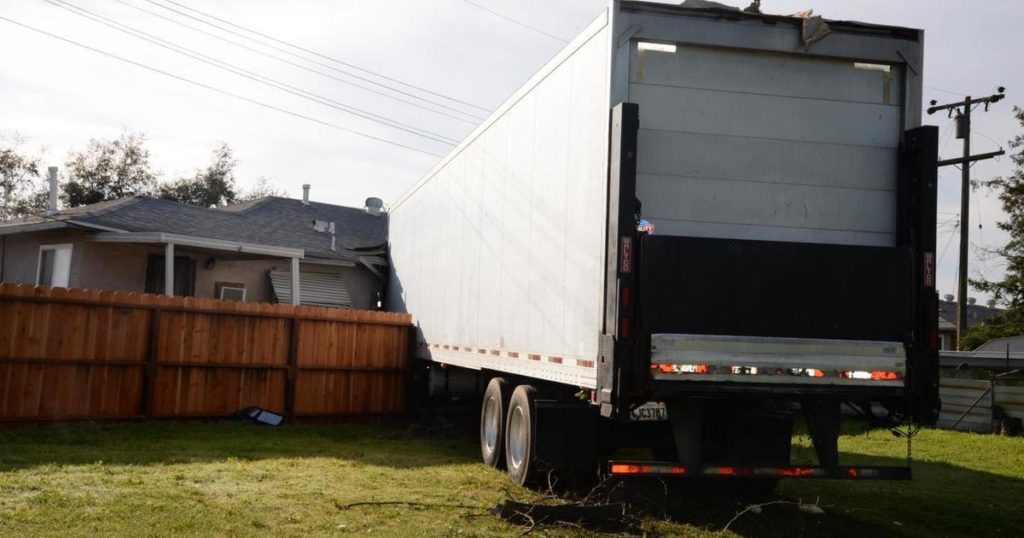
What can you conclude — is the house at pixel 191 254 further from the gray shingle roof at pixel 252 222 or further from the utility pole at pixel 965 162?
the utility pole at pixel 965 162

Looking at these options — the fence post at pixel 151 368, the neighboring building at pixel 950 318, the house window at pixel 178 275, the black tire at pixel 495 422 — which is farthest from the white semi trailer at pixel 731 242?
the neighboring building at pixel 950 318

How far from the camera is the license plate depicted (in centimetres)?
798

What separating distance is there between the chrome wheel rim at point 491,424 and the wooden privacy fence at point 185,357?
5.26 metres

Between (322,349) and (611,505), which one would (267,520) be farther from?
(322,349)

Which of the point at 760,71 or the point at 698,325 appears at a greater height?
the point at 760,71

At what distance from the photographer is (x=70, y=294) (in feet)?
43.2

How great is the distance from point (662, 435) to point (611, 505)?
4.67 feet

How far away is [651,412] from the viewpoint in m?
8.02

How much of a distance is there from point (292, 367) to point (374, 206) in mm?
17508

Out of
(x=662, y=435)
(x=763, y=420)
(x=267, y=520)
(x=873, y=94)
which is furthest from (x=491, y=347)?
(x=873, y=94)

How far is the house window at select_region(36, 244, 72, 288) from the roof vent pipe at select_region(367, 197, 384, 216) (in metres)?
12.9

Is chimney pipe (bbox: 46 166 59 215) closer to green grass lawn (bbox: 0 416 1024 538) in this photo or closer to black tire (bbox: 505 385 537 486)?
green grass lawn (bbox: 0 416 1024 538)

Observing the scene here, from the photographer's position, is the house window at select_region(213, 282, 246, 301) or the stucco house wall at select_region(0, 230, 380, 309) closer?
the stucco house wall at select_region(0, 230, 380, 309)

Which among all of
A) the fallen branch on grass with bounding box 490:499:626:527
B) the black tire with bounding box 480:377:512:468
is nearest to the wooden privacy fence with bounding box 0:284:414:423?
the black tire with bounding box 480:377:512:468
